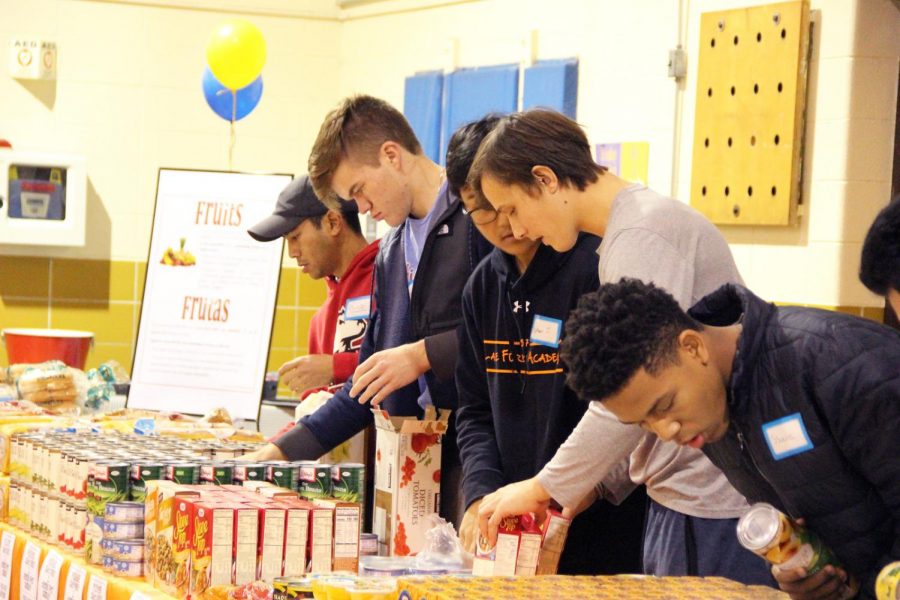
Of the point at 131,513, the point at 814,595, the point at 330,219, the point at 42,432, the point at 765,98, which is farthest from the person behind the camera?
the point at 765,98

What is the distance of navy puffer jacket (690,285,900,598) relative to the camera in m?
1.61

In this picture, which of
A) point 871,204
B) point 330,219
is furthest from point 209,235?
point 871,204

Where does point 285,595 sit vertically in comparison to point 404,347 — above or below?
below

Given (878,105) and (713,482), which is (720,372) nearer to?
(713,482)

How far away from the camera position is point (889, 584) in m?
1.49

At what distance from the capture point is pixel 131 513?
2.49m

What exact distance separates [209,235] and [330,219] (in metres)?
2.04

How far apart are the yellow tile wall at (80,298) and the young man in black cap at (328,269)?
344 centimetres

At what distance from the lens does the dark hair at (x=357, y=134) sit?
2.99 metres

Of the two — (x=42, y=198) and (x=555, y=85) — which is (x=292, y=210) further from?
(x=42, y=198)

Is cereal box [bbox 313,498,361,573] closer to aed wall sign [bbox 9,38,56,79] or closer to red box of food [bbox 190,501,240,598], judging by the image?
red box of food [bbox 190,501,240,598]

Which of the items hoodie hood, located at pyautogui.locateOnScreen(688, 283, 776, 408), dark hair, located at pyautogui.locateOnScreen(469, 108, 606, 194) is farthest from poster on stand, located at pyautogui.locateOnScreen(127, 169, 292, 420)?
hoodie hood, located at pyautogui.locateOnScreen(688, 283, 776, 408)

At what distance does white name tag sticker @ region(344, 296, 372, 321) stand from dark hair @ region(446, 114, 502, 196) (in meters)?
0.72

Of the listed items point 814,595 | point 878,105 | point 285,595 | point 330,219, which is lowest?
point 285,595
